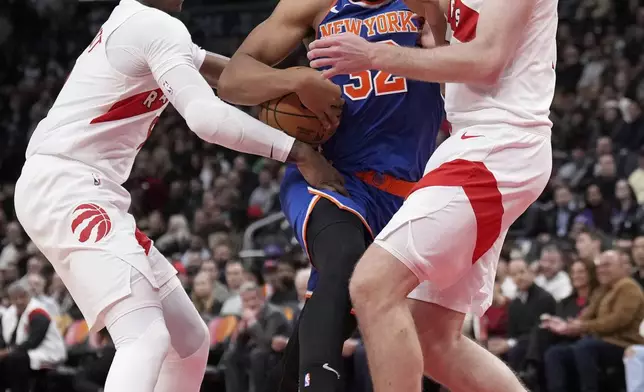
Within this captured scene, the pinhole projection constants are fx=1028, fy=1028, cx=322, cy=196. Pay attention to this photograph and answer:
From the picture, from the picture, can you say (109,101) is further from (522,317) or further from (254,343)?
(522,317)

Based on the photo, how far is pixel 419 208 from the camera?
4.13 metres

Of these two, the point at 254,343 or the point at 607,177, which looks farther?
the point at 607,177

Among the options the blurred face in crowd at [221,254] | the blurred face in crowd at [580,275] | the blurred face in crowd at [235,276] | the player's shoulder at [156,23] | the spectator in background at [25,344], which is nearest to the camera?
the player's shoulder at [156,23]

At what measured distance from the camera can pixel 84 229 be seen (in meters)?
4.55

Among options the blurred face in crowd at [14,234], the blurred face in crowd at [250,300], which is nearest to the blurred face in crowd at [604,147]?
the blurred face in crowd at [250,300]

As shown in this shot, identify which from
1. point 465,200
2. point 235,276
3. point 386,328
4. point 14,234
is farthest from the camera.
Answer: point 14,234

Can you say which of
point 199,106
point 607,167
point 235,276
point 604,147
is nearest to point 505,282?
point 235,276

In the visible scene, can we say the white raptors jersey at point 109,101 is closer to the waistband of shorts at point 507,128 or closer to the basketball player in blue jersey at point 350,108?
the basketball player in blue jersey at point 350,108

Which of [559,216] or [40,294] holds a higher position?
[559,216]

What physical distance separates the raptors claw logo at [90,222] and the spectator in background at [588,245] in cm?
681

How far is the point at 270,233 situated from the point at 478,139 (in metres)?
10.7

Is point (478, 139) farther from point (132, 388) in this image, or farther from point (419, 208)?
point (132, 388)

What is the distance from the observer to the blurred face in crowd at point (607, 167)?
13.7m

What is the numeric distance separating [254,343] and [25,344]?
273 centimetres
